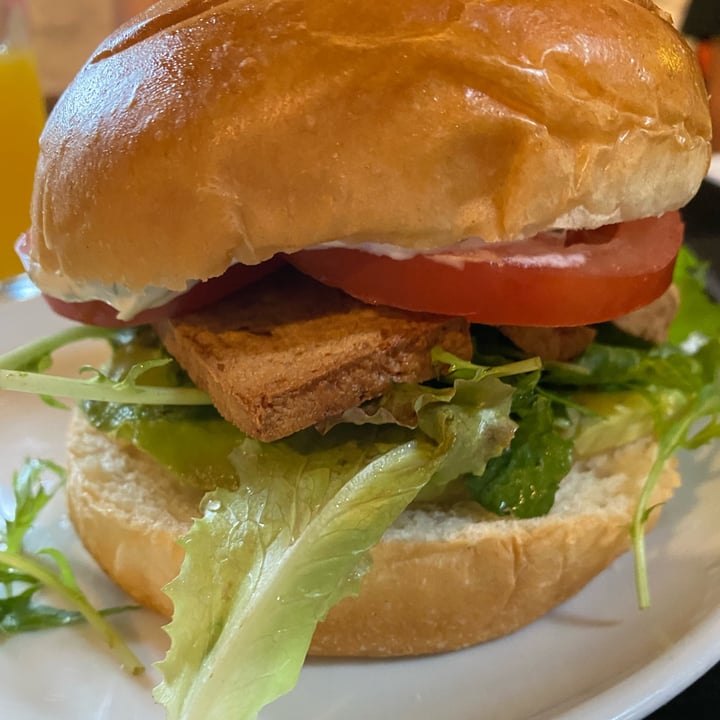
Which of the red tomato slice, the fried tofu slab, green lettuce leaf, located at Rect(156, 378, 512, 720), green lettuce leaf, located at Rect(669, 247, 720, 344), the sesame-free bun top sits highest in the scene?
the sesame-free bun top

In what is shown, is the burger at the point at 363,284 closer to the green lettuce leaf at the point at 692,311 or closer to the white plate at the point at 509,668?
the white plate at the point at 509,668

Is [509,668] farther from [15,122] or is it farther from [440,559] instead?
[15,122]

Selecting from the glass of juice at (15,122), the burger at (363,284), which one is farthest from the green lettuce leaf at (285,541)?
the glass of juice at (15,122)

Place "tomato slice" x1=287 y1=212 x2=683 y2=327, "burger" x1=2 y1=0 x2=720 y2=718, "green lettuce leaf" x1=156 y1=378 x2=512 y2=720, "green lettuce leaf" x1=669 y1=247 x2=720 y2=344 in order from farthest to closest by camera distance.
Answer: "green lettuce leaf" x1=669 y1=247 x2=720 y2=344 → "tomato slice" x1=287 y1=212 x2=683 y2=327 → "burger" x1=2 y1=0 x2=720 y2=718 → "green lettuce leaf" x1=156 y1=378 x2=512 y2=720

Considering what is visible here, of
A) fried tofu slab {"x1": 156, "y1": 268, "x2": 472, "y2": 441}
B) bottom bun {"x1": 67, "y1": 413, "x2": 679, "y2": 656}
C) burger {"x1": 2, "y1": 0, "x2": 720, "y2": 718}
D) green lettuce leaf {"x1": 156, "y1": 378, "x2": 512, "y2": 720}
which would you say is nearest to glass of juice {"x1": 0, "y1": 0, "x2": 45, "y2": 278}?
burger {"x1": 2, "y1": 0, "x2": 720, "y2": 718}

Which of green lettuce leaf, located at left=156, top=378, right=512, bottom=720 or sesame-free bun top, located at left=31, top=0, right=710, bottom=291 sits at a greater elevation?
sesame-free bun top, located at left=31, top=0, right=710, bottom=291

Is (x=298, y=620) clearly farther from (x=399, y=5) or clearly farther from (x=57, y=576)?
(x=399, y=5)

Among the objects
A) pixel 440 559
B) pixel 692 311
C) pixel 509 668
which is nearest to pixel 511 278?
pixel 440 559

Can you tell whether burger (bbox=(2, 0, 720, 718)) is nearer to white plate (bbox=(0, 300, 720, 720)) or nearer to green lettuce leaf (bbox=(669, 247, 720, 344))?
white plate (bbox=(0, 300, 720, 720))
